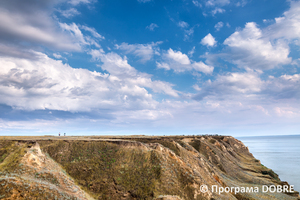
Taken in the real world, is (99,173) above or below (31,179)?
below

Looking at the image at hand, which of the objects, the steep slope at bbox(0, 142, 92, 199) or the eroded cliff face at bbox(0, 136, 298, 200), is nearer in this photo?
the steep slope at bbox(0, 142, 92, 199)

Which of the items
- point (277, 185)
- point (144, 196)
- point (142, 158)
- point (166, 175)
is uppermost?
point (142, 158)

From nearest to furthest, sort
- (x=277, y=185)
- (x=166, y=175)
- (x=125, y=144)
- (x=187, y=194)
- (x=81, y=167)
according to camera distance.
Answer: (x=187, y=194) → (x=166, y=175) → (x=81, y=167) → (x=125, y=144) → (x=277, y=185)

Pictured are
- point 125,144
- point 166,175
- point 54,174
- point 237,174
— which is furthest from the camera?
point 237,174

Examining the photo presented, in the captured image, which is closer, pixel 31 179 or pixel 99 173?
pixel 31 179

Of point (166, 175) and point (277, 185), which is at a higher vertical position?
point (166, 175)

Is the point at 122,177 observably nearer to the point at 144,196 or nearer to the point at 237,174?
the point at 144,196


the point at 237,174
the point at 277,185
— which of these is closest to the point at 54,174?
the point at 237,174

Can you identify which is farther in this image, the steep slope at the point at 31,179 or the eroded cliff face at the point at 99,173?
the eroded cliff face at the point at 99,173

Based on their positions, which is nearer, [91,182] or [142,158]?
[91,182]

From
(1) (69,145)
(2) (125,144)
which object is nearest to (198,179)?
(2) (125,144)

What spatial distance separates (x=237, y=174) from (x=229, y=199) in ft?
81.3

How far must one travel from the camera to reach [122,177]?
29344 mm

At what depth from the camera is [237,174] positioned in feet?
168
